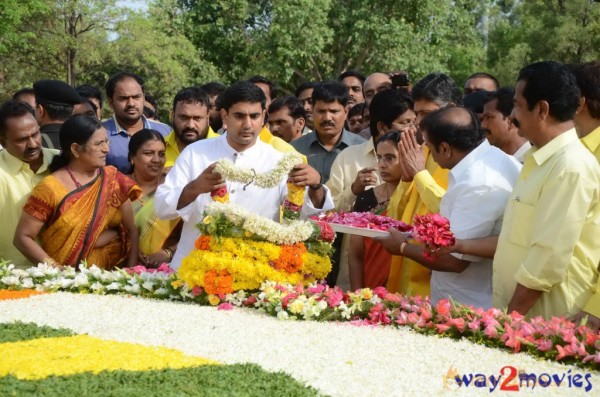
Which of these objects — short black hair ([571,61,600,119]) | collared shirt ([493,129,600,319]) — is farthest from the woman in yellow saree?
short black hair ([571,61,600,119])

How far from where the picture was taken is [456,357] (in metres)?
4.70

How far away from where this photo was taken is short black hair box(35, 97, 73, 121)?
8469 millimetres

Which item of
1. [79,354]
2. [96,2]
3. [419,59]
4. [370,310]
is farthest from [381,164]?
[419,59]

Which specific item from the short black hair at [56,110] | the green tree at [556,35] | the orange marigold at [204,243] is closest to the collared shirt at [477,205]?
the orange marigold at [204,243]

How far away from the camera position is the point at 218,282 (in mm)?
5738

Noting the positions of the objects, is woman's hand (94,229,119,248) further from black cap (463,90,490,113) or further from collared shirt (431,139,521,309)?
black cap (463,90,490,113)

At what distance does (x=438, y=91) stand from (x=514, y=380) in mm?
3012

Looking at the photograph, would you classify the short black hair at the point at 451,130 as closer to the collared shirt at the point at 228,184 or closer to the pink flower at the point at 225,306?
the collared shirt at the point at 228,184

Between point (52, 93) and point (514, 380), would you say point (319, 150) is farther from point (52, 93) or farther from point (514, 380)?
point (514, 380)

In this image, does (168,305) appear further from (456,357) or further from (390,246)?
(456,357)

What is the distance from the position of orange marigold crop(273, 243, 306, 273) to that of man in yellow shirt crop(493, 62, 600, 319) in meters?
1.38

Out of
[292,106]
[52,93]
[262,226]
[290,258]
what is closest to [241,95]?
[262,226]

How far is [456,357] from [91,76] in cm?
2678

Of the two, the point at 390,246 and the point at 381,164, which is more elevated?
the point at 381,164
